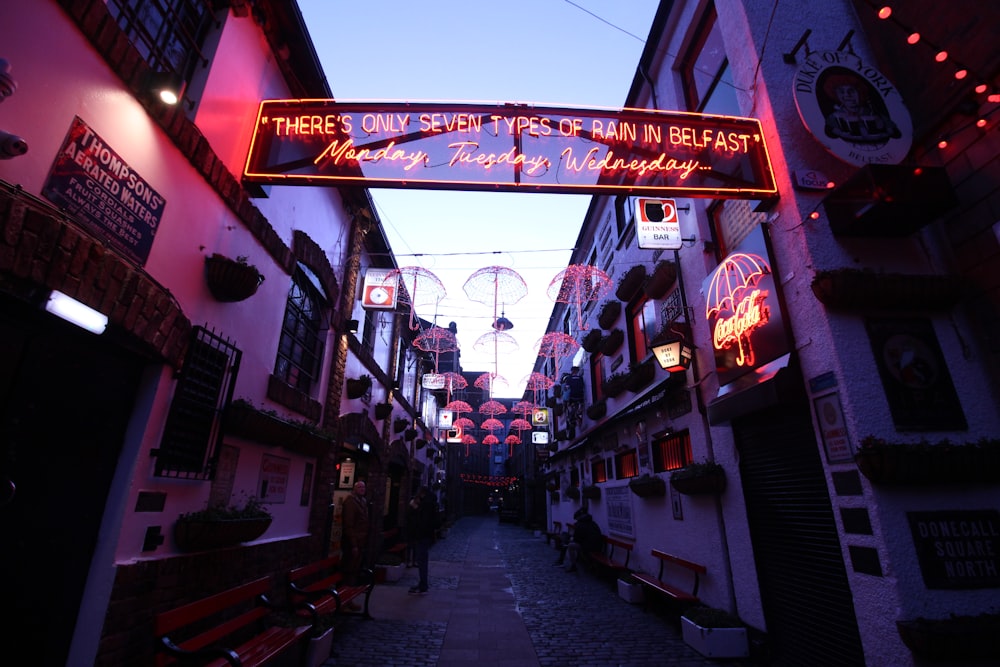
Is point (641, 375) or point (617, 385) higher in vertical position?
point (617, 385)

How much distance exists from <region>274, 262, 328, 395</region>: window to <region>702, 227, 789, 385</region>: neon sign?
6.89m

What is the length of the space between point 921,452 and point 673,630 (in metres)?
4.48

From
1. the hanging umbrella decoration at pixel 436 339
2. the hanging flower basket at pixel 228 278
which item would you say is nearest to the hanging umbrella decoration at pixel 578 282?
the hanging umbrella decoration at pixel 436 339

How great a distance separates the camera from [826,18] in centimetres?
664

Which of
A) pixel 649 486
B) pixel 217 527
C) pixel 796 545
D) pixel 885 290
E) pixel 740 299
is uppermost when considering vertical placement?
pixel 740 299

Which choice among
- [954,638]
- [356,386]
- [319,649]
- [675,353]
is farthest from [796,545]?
[356,386]

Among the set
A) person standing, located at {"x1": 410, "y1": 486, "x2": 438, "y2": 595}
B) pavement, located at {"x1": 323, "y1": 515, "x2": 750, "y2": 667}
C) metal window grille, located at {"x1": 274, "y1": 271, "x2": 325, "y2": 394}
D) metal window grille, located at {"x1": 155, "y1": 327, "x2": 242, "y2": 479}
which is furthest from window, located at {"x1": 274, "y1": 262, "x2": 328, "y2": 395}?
pavement, located at {"x1": 323, "y1": 515, "x2": 750, "y2": 667}

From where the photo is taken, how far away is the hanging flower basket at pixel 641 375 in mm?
9742

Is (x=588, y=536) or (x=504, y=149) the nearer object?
(x=504, y=149)

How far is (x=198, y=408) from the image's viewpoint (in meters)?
4.89

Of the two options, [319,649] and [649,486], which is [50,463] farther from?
[649,486]

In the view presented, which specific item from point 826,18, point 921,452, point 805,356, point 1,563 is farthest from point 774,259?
point 1,563

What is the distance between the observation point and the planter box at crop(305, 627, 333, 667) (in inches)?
202

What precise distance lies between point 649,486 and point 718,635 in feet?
11.6
